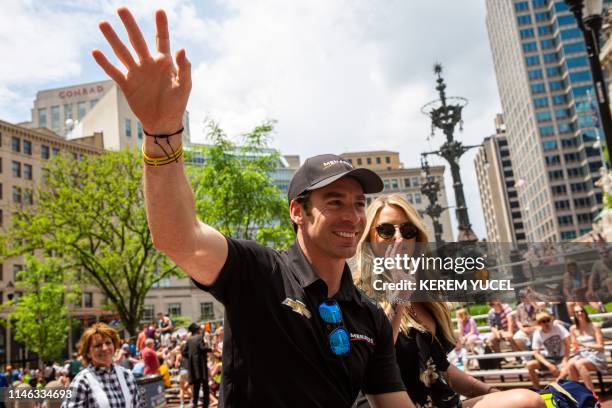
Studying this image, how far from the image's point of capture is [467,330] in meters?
11.9

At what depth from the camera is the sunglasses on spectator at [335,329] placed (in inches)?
78.0

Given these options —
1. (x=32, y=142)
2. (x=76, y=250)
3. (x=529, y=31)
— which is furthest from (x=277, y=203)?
(x=529, y=31)

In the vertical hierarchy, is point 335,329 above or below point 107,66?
below

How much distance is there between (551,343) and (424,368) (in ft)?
22.5

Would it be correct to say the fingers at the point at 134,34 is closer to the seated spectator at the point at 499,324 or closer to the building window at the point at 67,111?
the seated spectator at the point at 499,324

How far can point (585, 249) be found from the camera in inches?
173

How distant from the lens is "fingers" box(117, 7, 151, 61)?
5.44 feet

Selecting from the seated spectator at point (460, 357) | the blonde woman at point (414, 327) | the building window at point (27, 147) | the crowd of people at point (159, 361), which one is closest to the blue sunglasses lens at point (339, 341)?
the blonde woman at point (414, 327)

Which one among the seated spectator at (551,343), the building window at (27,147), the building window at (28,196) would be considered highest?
the building window at (27,147)

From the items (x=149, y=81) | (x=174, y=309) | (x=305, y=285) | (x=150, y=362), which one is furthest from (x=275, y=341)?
(x=174, y=309)

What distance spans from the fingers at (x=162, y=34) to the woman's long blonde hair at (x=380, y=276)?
1741mm

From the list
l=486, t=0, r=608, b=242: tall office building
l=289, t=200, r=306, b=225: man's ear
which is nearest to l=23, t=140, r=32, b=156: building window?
l=289, t=200, r=306, b=225: man's ear

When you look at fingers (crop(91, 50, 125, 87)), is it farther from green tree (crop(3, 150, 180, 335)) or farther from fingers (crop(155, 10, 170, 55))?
green tree (crop(3, 150, 180, 335))

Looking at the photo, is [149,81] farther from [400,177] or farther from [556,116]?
[556,116]
